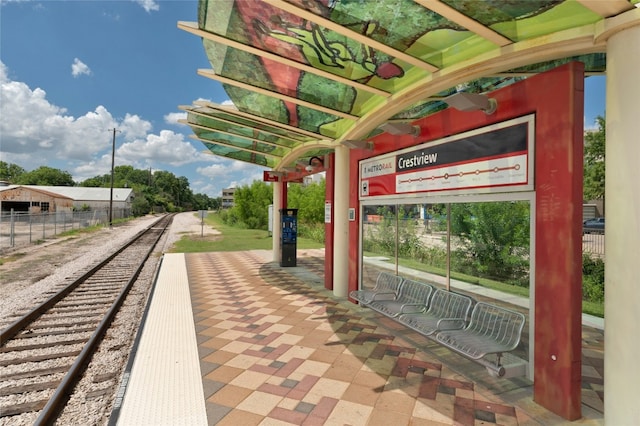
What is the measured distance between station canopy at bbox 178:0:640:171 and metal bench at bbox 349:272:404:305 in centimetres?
283

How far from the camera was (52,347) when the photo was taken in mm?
5012

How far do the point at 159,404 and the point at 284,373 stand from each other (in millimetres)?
1330

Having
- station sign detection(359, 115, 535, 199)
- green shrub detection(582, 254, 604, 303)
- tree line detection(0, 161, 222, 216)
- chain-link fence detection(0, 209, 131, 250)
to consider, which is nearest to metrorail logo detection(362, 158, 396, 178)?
station sign detection(359, 115, 535, 199)

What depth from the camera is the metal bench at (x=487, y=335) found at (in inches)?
145

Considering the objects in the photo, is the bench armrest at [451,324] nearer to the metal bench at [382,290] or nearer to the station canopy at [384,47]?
the metal bench at [382,290]

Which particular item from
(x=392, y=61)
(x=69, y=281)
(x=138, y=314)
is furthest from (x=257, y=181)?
(x=392, y=61)

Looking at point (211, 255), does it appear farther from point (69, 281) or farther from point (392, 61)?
point (392, 61)

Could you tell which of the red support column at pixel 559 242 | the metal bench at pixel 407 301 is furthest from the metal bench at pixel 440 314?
the red support column at pixel 559 242

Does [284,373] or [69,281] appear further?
[69,281]

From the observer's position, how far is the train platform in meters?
3.23

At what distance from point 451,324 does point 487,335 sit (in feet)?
1.44

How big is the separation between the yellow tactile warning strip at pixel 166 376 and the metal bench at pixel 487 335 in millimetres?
2754

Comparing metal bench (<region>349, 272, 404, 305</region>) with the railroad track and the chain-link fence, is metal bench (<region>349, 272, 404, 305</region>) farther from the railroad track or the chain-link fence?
the chain-link fence

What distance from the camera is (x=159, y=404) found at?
3383 mm
